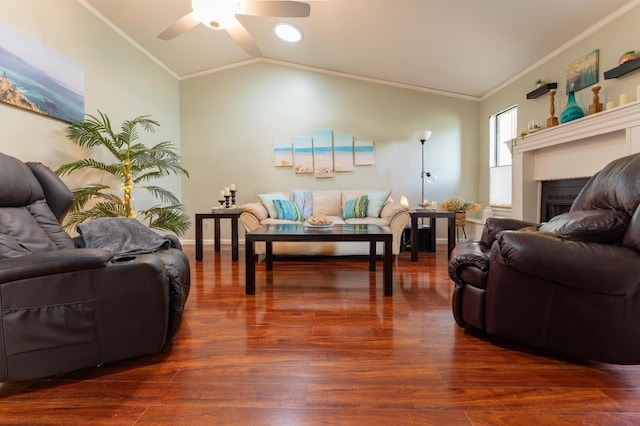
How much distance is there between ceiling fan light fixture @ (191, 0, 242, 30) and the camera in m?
2.40

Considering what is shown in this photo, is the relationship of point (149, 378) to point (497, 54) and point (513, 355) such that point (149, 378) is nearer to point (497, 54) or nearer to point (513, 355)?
point (513, 355)

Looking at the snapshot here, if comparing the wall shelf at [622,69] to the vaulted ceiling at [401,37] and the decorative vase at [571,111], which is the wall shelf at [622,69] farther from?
the vaulted ceiling at [401,37]

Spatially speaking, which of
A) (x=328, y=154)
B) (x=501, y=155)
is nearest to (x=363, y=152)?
(x=328, y=154)

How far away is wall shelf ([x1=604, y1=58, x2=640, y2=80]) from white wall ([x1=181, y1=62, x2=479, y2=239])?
2.35m

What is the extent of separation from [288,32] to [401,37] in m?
1.41

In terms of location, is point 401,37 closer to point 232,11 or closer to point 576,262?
point 232,11

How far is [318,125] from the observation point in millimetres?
5062

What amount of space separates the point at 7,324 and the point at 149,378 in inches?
22.4

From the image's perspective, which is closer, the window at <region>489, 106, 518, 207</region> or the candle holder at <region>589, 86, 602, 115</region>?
the candle holder at <region>589, 86, 602, 115</region>

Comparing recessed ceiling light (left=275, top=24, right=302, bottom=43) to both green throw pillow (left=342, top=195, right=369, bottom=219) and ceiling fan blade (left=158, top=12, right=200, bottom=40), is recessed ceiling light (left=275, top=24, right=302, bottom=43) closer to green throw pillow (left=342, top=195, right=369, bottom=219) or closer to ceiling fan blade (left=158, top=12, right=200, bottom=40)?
ceiling fan blade (left=158, top=12, right=200, bottom=40)

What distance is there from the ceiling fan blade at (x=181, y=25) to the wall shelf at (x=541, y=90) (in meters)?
3.47

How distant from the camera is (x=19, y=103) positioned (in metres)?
2.48

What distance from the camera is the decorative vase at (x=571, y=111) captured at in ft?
9.93

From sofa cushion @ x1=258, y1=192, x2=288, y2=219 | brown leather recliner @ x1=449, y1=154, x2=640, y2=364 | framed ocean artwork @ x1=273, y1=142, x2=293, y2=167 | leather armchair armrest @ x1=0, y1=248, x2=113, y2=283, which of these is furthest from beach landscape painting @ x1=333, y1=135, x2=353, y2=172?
leather armchair armrest @ x1=0, y1=248, x2=113, y2=283
